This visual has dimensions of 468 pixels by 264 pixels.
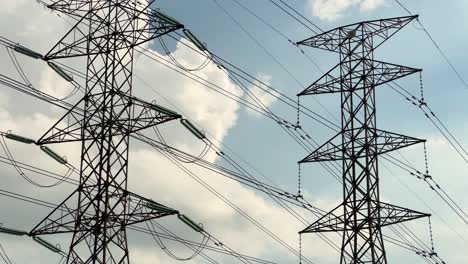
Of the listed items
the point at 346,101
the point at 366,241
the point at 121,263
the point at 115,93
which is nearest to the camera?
the point at 121,263

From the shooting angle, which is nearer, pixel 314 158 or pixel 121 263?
pixel 121 263

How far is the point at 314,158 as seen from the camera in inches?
1734

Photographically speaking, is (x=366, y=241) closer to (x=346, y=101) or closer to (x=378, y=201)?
(x=378, y=201)

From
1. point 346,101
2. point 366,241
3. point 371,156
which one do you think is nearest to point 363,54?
point 346,101

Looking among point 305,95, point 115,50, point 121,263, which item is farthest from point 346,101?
point 121,263

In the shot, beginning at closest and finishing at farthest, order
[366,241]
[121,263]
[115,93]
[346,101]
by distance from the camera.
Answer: [121,263] < [115,93] < [366,241] < [346,101]

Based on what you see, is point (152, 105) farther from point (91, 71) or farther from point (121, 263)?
point (121, 263)

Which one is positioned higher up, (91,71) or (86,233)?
(91,71)

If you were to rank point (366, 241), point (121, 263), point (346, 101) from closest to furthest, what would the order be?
point (121, 263) < point (366, 241) < point (346, 101)

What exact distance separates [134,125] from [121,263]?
5.38 metres

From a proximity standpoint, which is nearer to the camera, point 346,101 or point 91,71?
point 91,71

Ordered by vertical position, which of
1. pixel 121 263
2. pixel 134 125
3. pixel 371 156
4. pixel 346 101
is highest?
pixel 346 101

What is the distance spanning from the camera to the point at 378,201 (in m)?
43.1

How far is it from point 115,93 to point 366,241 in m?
14.9
